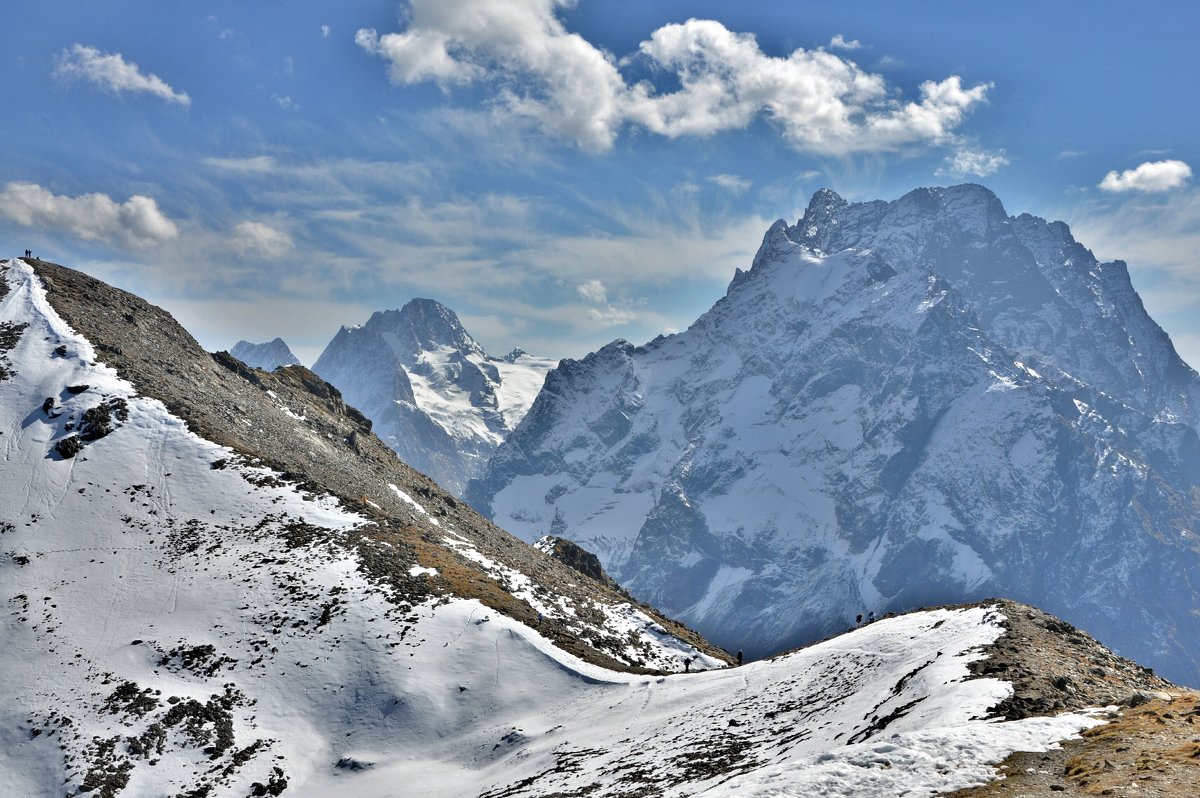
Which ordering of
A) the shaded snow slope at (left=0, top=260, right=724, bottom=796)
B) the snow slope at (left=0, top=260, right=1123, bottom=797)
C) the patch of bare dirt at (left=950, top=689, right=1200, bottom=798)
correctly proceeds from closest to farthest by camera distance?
the patch of bare dirt at (left=950, top=689, right=1200, bottom=798) < the snow slope at (left=0, top=260, right=1123, bottom=797) < the shaded snow slope at (left=0, top=260, right=724, bottom=796)

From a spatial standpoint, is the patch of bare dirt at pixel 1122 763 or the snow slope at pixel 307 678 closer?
the patch of bare dirt at pixel 1122 763

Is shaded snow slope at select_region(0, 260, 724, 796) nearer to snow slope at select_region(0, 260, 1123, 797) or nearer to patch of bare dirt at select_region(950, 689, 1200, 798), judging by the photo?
snow slope at select_region(0, 260, 1123, 797)

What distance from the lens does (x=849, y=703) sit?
1300 inches

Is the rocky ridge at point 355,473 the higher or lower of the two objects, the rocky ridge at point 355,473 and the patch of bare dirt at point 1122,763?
the higher

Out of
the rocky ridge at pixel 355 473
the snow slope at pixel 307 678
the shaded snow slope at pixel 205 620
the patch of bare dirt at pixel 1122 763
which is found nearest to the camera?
the patch of bare dirt at pixel 1122 763

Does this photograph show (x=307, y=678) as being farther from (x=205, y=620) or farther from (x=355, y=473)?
(x=355, y=473)

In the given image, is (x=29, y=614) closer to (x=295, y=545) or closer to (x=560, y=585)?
(x=295, y=545)

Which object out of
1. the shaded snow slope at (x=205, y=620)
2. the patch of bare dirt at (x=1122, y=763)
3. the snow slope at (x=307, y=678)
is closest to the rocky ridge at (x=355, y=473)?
the shaded snow slope at (x=205, y=620)

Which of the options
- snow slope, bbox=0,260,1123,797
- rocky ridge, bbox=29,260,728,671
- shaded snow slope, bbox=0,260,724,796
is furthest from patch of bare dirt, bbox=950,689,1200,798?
rocky ridge, bbox=29,260,728,671

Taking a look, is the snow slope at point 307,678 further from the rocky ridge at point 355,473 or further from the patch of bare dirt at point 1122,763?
A: the rocky ridge at point 355,473

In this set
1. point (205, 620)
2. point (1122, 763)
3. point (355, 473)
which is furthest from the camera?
point (355, 473)

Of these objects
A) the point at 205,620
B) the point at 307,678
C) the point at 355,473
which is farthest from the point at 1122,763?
the point at 355,473

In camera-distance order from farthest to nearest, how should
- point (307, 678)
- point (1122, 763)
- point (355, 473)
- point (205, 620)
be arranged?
point (355, 473) → point (205, 620) → point (307, 678) → point (1122, 763)

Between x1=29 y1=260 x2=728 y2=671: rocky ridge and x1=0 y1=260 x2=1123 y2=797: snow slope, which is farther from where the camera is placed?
x1=29 y1=260 x2=728 y2=671: rocky ridge
